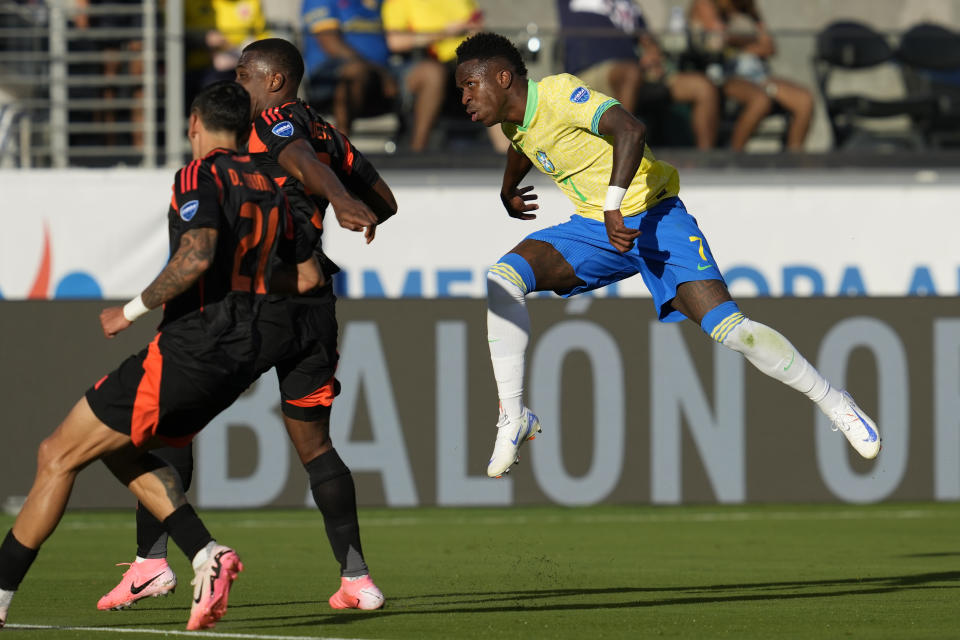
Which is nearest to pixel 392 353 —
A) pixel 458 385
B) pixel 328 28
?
pixel 458 385

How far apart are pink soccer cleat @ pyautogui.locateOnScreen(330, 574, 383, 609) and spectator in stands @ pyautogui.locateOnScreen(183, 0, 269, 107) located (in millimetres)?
8570

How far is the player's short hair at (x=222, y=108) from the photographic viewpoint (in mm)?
5762

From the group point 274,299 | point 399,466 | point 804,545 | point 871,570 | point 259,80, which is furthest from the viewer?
point 399,466

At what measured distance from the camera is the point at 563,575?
834 cm

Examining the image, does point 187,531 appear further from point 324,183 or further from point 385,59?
point 385,59

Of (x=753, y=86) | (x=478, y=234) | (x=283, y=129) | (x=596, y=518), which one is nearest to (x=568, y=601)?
(x=283, y=129)

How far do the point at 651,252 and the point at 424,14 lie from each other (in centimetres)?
837

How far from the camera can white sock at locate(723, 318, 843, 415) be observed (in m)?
7.10

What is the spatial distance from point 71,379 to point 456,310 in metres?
3.07

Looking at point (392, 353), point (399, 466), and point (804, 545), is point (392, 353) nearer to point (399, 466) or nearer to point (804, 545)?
point (399, 466)

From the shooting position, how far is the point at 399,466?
40.4ft

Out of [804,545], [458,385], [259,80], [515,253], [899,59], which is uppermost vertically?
[899,59]

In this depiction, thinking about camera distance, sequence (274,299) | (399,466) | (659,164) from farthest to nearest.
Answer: (399,466) < (659,164) < (274,299)

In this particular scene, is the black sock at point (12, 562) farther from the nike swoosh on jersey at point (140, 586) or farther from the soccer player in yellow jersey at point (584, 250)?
the soccer player in yellow jersey at point (584, 250)
